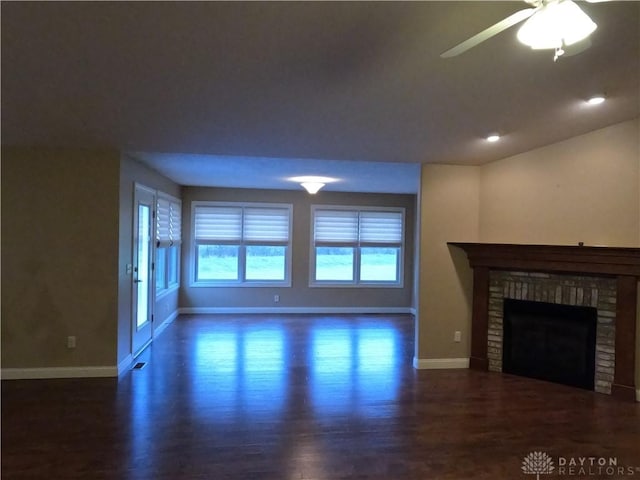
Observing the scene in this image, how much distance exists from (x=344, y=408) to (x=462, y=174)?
9.45 feet

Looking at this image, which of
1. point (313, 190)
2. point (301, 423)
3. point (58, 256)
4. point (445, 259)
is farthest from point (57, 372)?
point (445, 259)

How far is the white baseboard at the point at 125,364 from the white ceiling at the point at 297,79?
7.41ft

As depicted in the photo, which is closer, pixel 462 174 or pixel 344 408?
pixel 344 408

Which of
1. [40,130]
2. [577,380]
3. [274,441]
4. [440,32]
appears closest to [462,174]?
[577,380]

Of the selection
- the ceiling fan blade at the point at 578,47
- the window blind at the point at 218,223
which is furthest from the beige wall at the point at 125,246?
the ceiling fan blade at the point at 578,47

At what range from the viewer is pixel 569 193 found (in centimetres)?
373

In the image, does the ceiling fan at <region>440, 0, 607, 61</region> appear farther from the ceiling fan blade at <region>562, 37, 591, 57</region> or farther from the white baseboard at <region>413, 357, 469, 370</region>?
the white baseboard at <region>413, 357, 469, 370</region>

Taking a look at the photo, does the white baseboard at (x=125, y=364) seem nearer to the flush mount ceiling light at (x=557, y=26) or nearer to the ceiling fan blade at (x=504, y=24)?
the ceiling fan blade at (x=504, y=24)

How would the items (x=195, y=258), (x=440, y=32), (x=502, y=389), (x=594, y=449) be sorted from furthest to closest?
(x=195, y=258) → (x=502, y=389) → (x=594, y=449) → (x=440, y=32)

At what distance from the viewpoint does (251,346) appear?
16.8 feet

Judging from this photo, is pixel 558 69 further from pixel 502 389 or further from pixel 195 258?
pixel 195 258

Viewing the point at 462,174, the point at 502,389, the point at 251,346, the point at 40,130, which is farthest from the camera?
the point at 251,346

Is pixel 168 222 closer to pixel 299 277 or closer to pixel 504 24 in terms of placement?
pixel 299 277

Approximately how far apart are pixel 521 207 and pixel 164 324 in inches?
208
